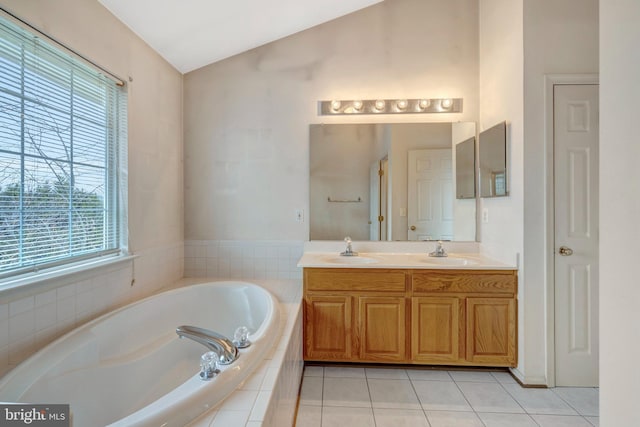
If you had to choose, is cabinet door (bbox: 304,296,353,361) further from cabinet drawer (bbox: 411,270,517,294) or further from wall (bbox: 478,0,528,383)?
wall (bbox: 478,0,528,383)

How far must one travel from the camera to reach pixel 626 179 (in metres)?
1.03

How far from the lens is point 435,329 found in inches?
87.9

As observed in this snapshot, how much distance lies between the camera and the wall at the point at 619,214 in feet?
3.30

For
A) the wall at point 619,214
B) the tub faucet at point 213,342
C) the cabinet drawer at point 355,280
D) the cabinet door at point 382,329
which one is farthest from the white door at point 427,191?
the tub faucet at point 213,342

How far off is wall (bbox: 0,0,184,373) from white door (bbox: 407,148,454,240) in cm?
205

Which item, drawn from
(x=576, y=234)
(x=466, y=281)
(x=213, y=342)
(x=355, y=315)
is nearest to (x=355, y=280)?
(x=355, y=315)

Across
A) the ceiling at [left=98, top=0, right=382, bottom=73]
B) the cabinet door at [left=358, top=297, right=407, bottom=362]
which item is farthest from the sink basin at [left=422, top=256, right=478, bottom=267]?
the ceiling at [left=98, top=0, right=382, bottom=73]

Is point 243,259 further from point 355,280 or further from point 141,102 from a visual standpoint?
point 141,102

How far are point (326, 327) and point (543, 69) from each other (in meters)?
2.29

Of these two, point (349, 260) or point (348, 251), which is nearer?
point (349, 260)

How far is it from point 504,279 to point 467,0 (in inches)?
92.3

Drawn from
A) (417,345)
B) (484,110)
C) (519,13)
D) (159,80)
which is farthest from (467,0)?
(417,345)

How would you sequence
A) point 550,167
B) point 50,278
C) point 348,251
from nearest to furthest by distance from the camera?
point 50,278, point 550,167, point 348,251

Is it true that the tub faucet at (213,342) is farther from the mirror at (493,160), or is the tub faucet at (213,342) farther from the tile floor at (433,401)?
the mirror at (493,160)
